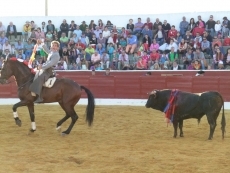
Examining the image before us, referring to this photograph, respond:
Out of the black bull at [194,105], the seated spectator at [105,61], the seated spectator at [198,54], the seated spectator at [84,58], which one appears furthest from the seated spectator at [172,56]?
the black bull at [194,105]

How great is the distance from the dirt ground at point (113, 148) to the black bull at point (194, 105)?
0.38 metres

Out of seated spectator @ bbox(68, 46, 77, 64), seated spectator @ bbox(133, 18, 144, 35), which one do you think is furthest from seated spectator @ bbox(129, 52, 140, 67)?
seated spectator @ bbox(68, 46, 77, 64)

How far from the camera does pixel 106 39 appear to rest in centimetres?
1812

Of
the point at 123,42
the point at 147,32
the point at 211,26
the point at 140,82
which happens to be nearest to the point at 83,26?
the point at 123,42

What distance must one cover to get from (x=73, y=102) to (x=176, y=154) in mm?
2856

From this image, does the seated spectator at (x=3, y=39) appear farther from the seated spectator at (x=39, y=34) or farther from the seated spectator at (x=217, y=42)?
the seated spectator at (x=217, y=42)

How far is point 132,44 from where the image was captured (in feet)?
57.5

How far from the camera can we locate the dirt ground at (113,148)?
6.96 metres

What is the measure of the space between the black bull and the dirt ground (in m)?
0.38

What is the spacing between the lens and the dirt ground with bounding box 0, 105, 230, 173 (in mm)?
6965

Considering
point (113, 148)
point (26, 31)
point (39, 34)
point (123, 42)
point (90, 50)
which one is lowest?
point (113, 148)

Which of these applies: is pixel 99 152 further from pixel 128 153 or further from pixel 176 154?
pixel 176 154

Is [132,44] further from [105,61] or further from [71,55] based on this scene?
[71,55]

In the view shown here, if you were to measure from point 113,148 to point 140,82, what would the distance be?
8164mm
